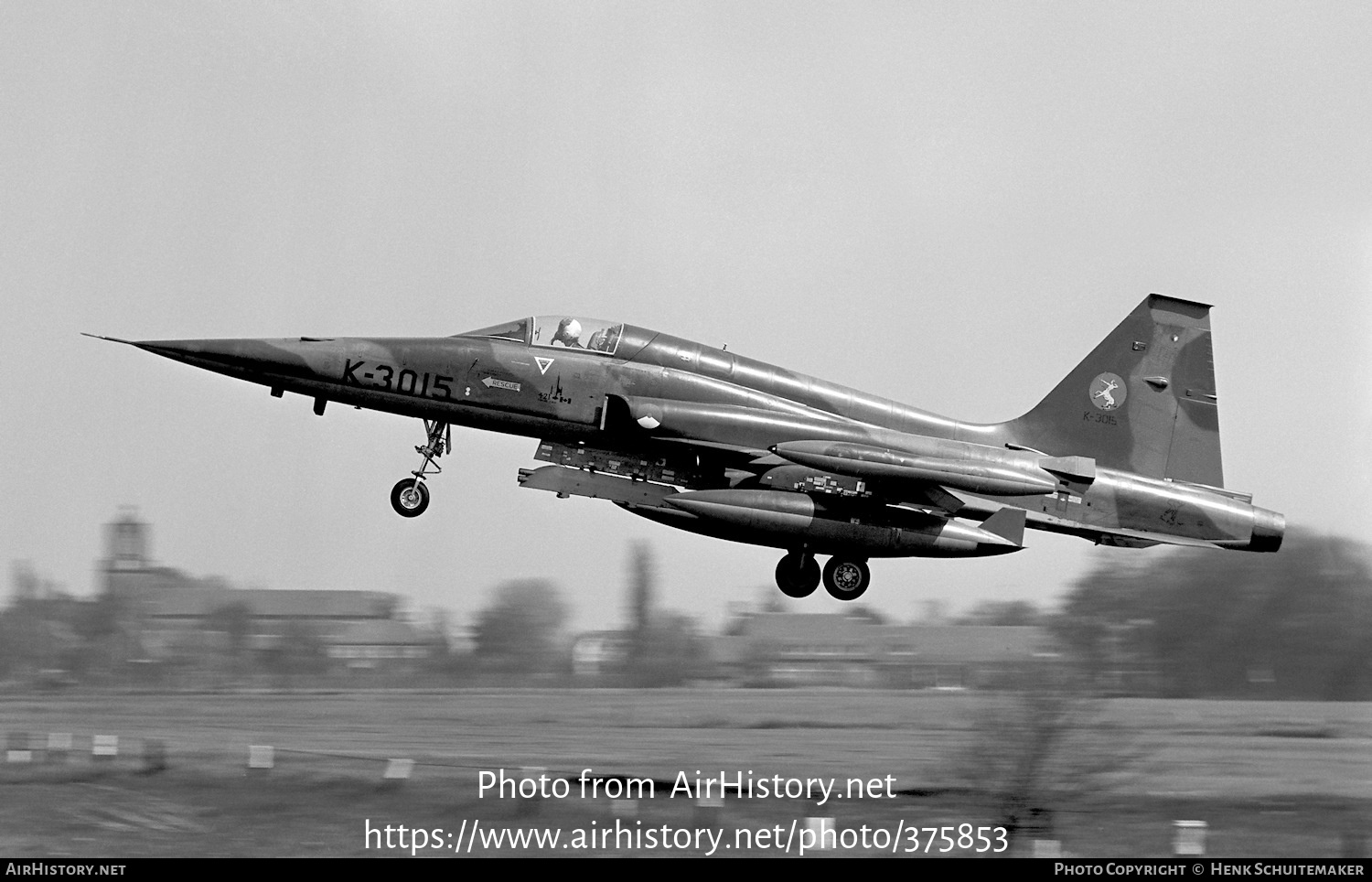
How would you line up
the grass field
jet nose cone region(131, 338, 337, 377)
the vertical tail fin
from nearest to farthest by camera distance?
jet nose cone region(131, 338, 337, 377) → the vertical tail fin → the grass field

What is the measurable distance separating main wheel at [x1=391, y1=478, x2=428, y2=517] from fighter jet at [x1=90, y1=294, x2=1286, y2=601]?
0.02 m

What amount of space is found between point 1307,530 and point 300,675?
2289 centimetres

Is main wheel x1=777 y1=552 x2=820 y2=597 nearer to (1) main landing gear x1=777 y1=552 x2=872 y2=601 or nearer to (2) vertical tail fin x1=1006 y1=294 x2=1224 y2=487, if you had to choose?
(1) main landing gear x1=777 y1=552 x2=872 y2=601

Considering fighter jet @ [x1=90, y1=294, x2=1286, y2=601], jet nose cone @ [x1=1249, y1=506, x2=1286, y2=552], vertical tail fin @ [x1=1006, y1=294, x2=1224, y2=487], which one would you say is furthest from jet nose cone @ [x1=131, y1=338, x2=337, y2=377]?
jet nose cone @ [x1=1249, y1=506, x2=1286, y2=552]

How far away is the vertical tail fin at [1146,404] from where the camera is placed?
851 inches

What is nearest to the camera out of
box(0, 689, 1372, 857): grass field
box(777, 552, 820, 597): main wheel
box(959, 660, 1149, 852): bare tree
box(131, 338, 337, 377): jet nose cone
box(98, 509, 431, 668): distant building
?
box(131, 338, 337, 377): jet nose cone

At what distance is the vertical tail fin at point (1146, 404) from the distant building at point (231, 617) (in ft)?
63.4

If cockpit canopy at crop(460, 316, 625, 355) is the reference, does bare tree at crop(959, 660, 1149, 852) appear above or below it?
Result: below

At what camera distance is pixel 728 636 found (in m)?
36.8

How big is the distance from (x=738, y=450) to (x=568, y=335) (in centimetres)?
270

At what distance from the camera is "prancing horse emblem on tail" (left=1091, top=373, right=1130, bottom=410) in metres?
21.8

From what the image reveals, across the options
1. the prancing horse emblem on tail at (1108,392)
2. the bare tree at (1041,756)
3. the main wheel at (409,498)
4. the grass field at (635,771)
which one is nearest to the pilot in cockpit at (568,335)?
the main wheel at (409,498)
